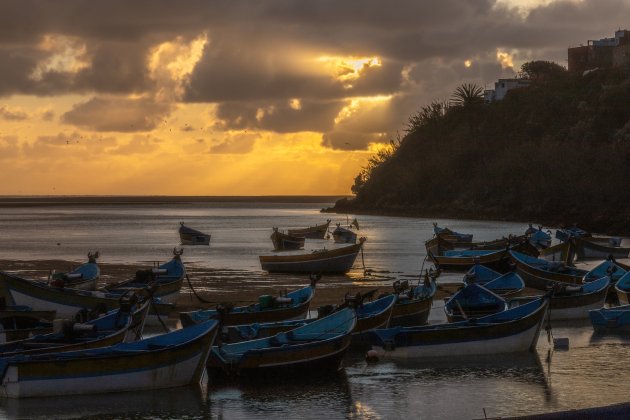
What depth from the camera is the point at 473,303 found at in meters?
29.7

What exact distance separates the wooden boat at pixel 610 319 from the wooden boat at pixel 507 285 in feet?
11.8

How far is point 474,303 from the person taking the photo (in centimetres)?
2969

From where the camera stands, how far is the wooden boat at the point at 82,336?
75.0 feet

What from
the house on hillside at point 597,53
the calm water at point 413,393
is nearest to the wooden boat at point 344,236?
the calm water at point 413,393

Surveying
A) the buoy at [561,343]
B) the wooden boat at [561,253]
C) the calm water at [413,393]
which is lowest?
the calm water at [413,393]

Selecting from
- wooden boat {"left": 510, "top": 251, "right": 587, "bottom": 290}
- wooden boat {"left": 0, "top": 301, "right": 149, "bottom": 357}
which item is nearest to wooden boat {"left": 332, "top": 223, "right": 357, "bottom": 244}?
wooden boat {"left": 510, "top": 251, "right": 587, "bottom": 290}

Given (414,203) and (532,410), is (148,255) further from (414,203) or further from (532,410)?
(414,203)

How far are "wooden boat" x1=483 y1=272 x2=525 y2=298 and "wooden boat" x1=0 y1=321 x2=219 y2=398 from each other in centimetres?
1419

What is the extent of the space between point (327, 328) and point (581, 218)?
91948 mm

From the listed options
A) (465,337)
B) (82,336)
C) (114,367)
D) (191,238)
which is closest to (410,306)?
(465,337)

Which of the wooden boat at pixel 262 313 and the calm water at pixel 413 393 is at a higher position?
the wooden boat at pixel 262 313

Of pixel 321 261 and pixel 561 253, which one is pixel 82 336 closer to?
pixel 321 261

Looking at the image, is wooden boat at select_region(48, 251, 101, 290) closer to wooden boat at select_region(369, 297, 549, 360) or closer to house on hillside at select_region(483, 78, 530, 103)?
wooden boat at select_region(369, 297, 549, 360)

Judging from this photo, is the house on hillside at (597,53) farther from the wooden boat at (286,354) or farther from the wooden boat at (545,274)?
the wooden boat at (286,354)
